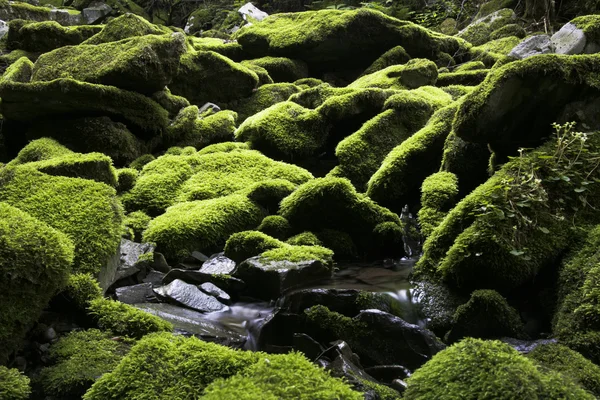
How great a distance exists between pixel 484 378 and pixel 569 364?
4.23ft

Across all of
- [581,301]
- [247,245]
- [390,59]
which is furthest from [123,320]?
[390,59]

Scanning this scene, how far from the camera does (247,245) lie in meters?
6.60

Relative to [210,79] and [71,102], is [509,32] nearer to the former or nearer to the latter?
[210,79]

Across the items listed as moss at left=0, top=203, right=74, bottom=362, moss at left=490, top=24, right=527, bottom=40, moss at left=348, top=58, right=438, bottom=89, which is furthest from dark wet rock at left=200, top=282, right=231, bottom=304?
moss at left=490, top=24, right=527, bottom=40

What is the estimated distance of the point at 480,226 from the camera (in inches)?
209

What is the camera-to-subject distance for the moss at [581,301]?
4094 millimetres

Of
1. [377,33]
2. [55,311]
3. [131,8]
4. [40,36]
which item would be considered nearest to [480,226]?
[55,311]

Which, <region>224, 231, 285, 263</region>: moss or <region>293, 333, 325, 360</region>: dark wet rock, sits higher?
<region>293, 333, 325, 360</region>: dark wet rock

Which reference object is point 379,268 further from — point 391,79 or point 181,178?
point 391,79

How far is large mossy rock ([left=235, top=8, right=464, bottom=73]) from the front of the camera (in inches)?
571

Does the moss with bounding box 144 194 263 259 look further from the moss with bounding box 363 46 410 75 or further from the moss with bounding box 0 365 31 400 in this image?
the moss with bounding box 363 46 410 75

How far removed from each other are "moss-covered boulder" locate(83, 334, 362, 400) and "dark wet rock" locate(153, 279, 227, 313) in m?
2.04

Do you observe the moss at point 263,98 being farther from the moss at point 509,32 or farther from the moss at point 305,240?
the moss at point 509,32

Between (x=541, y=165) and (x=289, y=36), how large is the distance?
36.0ft
